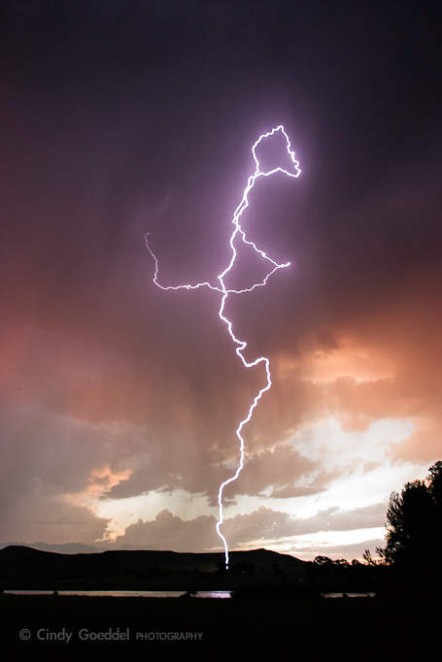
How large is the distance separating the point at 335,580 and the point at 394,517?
1723 cm

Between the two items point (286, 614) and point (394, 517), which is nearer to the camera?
point (286, 614)

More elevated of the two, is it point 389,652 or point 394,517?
point 394,517

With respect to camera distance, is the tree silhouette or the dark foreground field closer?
the dark foreground field

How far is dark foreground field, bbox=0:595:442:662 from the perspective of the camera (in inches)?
468

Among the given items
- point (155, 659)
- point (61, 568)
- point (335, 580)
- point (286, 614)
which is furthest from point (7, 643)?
point (61, 568)

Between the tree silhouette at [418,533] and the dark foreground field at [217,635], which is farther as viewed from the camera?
the tree silhouette at [418,533]

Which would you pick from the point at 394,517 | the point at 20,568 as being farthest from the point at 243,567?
the point at 20,568

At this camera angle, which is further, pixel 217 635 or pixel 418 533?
pixel 418 533

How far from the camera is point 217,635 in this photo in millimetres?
14516

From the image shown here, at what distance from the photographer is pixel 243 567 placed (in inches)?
3979

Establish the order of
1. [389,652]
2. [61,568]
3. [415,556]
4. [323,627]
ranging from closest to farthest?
[389,652] < [323,627] < [415,556] < [61,568]

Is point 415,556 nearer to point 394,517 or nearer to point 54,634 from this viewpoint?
point 394,517

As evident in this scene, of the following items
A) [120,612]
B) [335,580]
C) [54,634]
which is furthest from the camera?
[335,580]

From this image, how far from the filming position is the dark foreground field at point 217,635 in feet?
39.0
